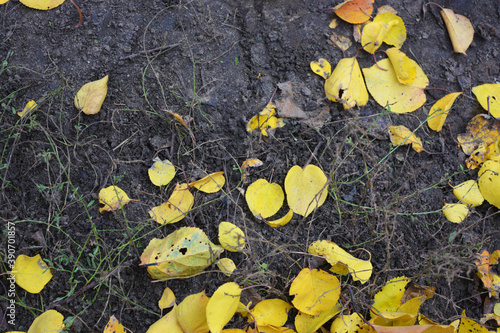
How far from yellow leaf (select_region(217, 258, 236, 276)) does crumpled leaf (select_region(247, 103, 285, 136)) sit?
522 millimetres

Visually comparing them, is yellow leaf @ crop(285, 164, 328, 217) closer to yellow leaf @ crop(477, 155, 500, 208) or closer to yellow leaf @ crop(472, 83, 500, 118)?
yellow leaf @ crop(477, 155, 500, 208)

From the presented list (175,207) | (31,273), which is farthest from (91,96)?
(31,273)

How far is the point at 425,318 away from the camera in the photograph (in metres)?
1.43

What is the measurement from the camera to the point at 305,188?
1512mm

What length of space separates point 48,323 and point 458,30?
2.08m

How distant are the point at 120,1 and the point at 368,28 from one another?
1.08m

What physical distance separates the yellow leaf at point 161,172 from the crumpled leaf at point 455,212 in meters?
1.12

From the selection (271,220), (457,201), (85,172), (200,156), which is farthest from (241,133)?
(457,201)

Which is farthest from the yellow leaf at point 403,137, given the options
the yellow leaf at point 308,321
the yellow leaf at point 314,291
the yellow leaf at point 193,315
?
the yellow leaf at point 193,315

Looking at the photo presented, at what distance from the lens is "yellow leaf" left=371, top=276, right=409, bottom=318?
57.1 inches

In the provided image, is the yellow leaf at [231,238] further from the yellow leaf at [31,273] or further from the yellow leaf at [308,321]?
the yellow leaf at [31,273]

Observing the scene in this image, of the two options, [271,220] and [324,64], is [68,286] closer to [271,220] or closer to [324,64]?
[271,220]

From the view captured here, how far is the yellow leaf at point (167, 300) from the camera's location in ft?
4.52

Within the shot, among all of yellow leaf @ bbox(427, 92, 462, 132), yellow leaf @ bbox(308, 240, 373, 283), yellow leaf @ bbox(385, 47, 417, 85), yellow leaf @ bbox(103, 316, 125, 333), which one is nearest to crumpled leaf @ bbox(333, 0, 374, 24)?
yellow leaf @ bbox(385, 47, 417, 85)
